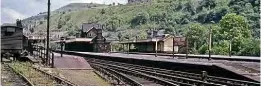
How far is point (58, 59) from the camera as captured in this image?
85.8 ft

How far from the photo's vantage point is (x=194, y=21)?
113312mm

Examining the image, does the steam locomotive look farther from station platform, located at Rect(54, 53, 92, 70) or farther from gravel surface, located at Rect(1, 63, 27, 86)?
gravel surface, located at Rect(1, 63, 27, 86)

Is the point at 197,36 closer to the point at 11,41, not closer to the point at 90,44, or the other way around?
the point at 90,44

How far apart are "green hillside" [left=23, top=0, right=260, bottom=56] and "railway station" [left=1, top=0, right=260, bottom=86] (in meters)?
0.26

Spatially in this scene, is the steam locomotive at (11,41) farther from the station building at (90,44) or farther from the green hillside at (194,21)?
the station building at (90,44)

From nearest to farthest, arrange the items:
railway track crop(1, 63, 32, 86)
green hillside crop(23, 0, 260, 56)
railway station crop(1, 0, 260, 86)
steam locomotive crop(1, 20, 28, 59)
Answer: railway track crop(1, 63, 32, 86) → railway station crop(1, 0, 260, 86) → steam locomotive crop(1, 20, 28, 59) → green hillside crop(23, 0, 260, 56)

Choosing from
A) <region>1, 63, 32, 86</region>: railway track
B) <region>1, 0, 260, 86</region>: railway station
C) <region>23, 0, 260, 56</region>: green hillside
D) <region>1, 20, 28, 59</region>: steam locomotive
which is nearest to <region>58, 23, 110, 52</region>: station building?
<region>1, 0, 260, 86</region>: railway station

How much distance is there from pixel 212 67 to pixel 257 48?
78.2 ft

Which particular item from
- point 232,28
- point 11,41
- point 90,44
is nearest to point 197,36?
point 232,28

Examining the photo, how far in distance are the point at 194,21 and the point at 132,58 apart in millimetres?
82351

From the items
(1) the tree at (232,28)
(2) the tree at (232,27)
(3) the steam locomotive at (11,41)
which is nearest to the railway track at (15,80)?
(3) the steam locomotive at (11,41)

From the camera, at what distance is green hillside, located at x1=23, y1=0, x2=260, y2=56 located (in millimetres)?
55469

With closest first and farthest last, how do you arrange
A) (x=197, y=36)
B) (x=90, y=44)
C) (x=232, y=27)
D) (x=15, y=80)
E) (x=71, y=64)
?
1. (x=15, y=80)
2. (x=71, y=64)
3. (x=232, y=27)
4. (x=90, y=44)
5. (x=197, y=36)

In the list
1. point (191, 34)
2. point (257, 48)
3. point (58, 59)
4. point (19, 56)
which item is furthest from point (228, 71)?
point (191, 34)
